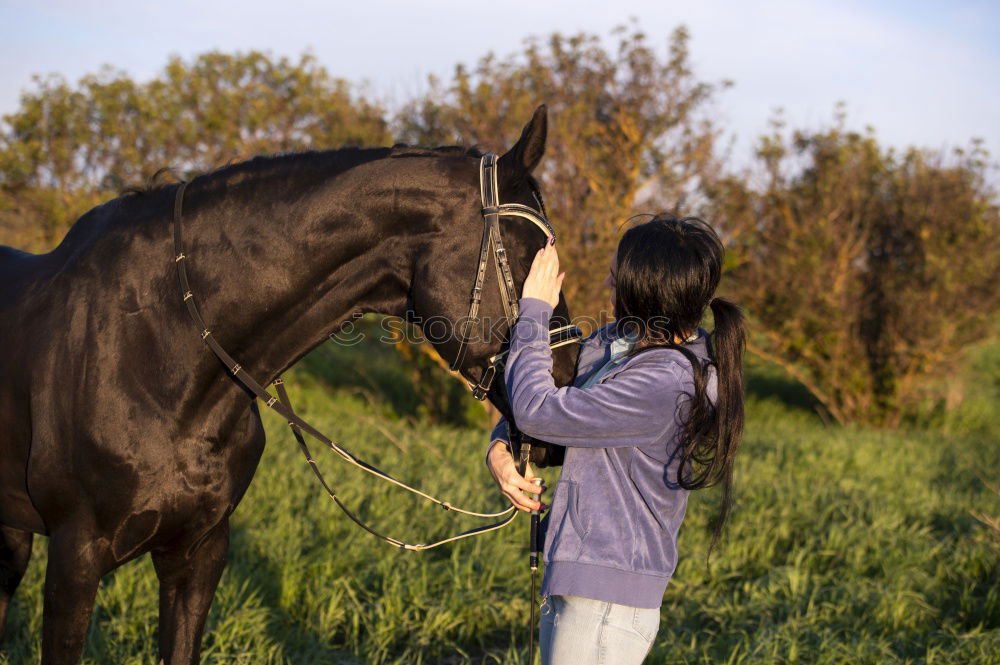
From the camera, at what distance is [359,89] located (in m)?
9.81

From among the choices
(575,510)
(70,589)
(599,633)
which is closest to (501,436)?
(575,510)

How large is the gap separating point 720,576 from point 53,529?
3467 mm

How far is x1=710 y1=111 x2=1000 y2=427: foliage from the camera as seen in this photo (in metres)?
10.2

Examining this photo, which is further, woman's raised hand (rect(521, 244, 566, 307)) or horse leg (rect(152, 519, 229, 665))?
horse leg (rect(152, 519, 229, 665))

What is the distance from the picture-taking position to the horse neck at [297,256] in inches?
88.3

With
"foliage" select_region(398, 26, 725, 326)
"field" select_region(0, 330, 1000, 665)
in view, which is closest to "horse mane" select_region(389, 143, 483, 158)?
"field" select_region(0, 330, 1000, 665)

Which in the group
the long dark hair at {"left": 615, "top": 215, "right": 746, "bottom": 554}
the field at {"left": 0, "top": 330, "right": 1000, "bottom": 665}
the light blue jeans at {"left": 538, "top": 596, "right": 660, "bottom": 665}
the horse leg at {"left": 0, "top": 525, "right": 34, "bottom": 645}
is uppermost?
the long dark hair at {"left": 615, "top": 215, "right": 746, "bottom": 554}

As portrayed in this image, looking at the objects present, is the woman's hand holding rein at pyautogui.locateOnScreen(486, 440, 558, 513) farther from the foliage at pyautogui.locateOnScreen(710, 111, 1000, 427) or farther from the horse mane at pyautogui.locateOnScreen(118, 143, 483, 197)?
the foliage at pyautogui.locateOnScreen(710, 111, 1000, 427)

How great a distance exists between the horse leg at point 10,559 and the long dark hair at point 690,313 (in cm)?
226

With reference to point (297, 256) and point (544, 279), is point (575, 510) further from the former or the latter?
point (297, 256)

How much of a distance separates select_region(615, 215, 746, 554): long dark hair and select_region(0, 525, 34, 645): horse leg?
88.9 inches

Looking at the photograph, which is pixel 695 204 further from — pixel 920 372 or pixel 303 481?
pixel 303 481

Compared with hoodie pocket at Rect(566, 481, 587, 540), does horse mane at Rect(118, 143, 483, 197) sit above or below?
above

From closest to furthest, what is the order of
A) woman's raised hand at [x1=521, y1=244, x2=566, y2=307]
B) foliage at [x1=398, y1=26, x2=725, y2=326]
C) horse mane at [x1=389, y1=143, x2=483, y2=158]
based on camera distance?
woman's raised hand at [x1=521, y1=244, x2=566, y2=307]
horse mane at [x1=389, y1=143, x2=483, y2=158]
foliage at [x1=398, y1=26, x2=725, y2=326]
